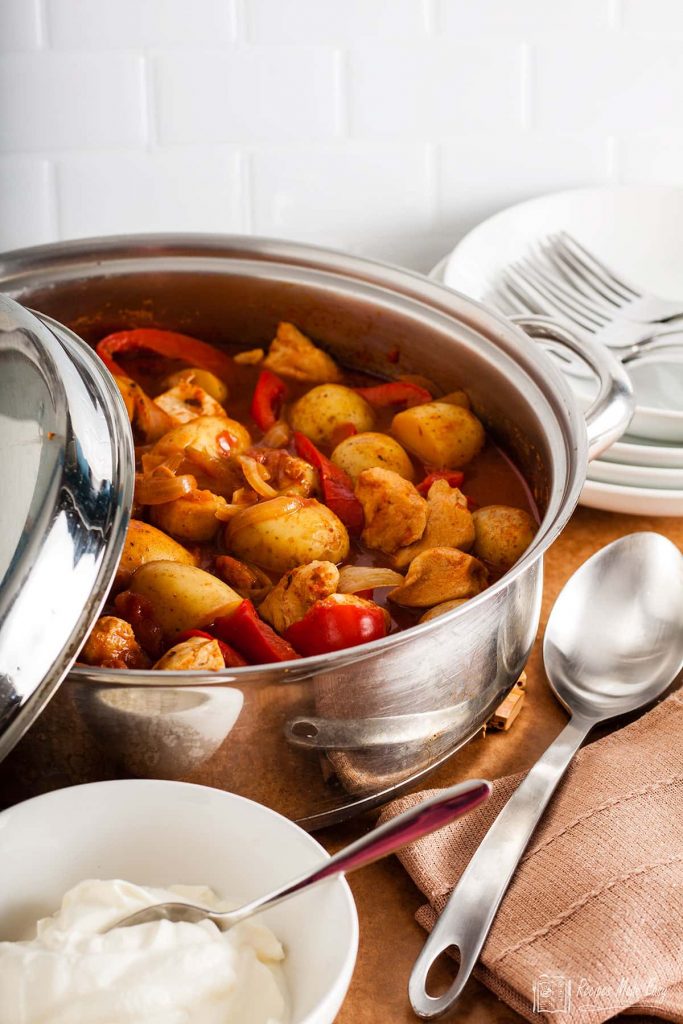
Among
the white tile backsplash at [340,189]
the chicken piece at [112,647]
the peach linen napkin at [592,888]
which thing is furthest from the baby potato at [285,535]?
the white tile backsplash at [340,189]

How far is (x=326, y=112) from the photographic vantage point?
207cm

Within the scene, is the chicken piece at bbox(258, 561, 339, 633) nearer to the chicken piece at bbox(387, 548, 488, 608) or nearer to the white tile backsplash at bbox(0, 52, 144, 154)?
the chicken piece at bbox(387, 548, 488, 608)

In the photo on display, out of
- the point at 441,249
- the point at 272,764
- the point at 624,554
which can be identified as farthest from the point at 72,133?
the point at 272,764

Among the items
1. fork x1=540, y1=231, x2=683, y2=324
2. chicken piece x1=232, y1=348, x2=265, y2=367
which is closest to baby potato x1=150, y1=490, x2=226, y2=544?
chicken piece x1=232, y1=348, x2=265, y2=367

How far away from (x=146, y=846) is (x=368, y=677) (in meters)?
0.23

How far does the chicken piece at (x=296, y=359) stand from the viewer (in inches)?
68.0

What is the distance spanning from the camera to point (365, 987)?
1003mm

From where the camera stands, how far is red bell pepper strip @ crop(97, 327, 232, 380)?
68.7 inches

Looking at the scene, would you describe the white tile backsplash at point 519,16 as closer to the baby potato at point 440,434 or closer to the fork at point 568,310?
the fork at point 568,310

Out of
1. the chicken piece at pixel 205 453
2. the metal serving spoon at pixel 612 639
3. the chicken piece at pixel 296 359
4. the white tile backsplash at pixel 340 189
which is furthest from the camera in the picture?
the white tile backsplash at pixel 340 189

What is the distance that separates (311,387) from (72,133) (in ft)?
2.46

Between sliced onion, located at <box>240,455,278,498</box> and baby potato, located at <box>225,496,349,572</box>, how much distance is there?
61 millimetres

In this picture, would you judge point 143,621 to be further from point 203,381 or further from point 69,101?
point 69,101

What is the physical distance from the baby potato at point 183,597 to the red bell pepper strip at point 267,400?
0.46 meters
